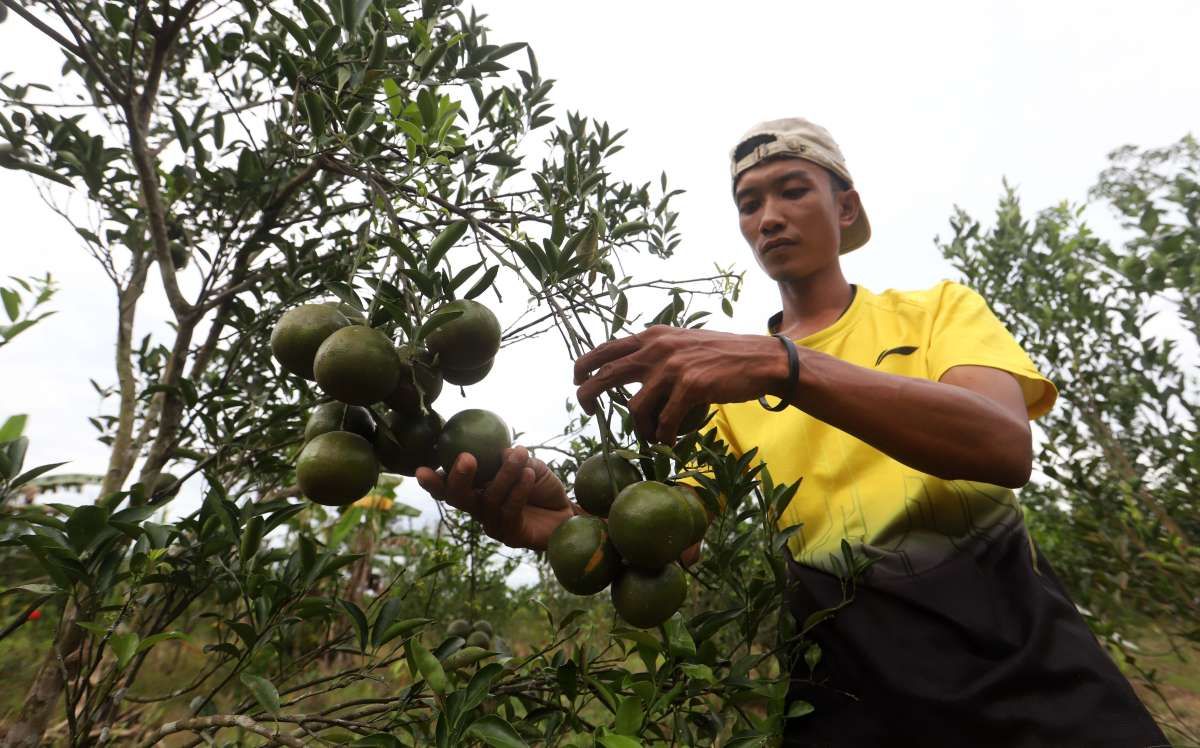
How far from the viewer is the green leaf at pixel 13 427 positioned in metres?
1.27

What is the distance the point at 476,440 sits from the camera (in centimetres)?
138

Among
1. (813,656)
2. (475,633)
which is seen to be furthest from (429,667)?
(475,633)

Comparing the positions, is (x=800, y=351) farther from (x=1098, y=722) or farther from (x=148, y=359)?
(x=148, y=359)

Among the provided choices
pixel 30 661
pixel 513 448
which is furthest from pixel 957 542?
pixel 30 661

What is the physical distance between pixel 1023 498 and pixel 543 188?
5784 millimetres

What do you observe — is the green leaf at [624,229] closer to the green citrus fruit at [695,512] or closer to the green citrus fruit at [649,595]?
the green citrus fruit at [695,512]

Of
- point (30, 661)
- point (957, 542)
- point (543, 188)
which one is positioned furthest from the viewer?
point (30, 661)

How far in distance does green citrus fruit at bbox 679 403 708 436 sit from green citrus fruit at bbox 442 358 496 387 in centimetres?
44

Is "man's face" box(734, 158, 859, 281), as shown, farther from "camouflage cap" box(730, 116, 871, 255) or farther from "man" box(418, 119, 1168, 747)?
"man" box(418, 119, 1168, 747)

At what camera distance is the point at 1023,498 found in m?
5.53

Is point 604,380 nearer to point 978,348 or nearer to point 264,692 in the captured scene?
point 264,692

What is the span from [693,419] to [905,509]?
2.46ft

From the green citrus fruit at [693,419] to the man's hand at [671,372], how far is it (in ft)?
0.10

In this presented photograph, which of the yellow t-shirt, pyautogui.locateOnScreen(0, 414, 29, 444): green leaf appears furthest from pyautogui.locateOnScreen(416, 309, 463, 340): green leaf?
the yellow t-shirt
